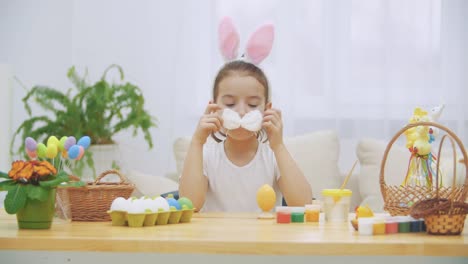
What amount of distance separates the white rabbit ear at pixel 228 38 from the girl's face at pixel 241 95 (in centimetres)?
8

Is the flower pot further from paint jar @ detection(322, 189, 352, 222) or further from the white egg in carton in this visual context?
paint jar @ detection(322, 189, 352, 222)

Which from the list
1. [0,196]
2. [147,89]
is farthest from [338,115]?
[0,196]

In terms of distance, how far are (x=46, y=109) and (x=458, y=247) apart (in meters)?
2.82

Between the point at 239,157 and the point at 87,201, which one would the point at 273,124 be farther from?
the point at 87,201

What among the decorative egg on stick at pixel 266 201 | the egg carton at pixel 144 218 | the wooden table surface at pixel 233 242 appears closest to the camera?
the wooden table surface at pixel 233 242

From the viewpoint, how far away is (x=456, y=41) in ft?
12.4

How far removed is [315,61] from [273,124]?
178 centimetres

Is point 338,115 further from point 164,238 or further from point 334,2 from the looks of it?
point 164,238

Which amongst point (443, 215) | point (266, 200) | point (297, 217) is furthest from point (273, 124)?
point (443, 215)

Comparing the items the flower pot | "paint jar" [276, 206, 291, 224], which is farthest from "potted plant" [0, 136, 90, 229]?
"paint jar" [276, 206, 291, 224]

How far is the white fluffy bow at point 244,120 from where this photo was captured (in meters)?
2.01

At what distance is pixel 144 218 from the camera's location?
1.47 meters

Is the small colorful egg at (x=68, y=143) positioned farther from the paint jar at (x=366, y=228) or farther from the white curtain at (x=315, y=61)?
the white curtain at (x=315, y=61)

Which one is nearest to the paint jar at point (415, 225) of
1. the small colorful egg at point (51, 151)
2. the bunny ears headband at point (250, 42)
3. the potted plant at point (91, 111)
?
the small colorful egg at point (51, 151)
